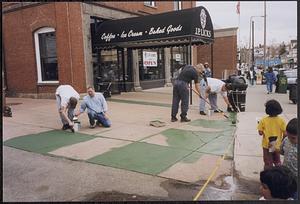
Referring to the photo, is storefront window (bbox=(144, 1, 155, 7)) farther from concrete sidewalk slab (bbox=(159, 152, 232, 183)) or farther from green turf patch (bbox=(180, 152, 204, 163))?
concrete sidewalk slab (bbox=(159, 152, 232, 183))

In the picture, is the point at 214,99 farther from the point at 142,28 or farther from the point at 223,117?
the point at 142,28

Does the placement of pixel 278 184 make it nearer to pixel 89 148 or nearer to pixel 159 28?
pixel 89 148

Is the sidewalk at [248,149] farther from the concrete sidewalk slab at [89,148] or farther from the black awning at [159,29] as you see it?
the black awning at [159,29]

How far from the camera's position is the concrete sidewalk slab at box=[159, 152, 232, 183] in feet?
16.0

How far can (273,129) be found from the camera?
4527mm

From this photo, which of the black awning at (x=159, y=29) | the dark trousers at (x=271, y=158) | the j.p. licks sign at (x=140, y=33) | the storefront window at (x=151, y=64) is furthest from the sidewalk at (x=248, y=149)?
the storefront window at (x=151, y=64)

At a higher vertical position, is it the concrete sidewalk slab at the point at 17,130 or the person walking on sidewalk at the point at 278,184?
the person walking on sidewalk at the point at 278,184

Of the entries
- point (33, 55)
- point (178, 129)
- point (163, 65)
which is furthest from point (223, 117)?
point (163, 65)

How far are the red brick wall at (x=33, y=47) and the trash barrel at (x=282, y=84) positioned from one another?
979 centimetres

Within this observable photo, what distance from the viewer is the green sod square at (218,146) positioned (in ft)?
20.5

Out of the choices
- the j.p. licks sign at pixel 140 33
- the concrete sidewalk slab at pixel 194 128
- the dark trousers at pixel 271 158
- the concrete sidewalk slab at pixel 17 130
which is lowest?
the concrete sidewalk slab at pixel 194 128

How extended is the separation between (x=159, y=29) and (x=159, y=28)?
4 centimetres

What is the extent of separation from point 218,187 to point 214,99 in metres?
6.39

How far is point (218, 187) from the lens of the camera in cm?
455
